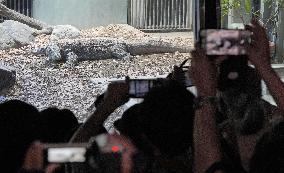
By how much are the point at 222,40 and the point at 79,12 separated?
15.3ft

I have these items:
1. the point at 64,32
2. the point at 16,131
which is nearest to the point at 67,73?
the point at 64,32

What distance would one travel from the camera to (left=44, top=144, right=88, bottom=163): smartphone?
116 cm

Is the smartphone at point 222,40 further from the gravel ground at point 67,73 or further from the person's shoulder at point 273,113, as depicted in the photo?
the gravel ground at point 67,73

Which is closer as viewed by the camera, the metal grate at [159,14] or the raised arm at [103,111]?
the raised arm at [103,111]

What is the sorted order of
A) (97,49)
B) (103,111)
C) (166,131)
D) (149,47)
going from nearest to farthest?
(166,131) < (103,111) < (97,49) < (149,47)

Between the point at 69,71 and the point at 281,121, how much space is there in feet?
11.8

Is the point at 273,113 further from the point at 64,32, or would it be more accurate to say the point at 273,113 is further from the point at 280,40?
the point at 64,32

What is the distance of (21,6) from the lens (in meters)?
6.52

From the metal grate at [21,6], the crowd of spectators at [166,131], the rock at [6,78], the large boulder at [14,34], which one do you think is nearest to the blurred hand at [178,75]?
the crowd of spectators at [166,131]

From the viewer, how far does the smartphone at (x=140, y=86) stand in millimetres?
1399

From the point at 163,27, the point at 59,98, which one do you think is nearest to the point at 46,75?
the point at 59,98

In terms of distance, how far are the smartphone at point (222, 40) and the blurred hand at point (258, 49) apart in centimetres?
4

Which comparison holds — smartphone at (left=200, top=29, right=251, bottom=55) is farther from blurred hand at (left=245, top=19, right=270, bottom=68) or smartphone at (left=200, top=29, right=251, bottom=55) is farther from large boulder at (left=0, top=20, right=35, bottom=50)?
large boulder at (left=0, top=20, right=35, bottom=50)

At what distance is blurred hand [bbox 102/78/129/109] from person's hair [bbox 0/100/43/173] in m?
0.18
